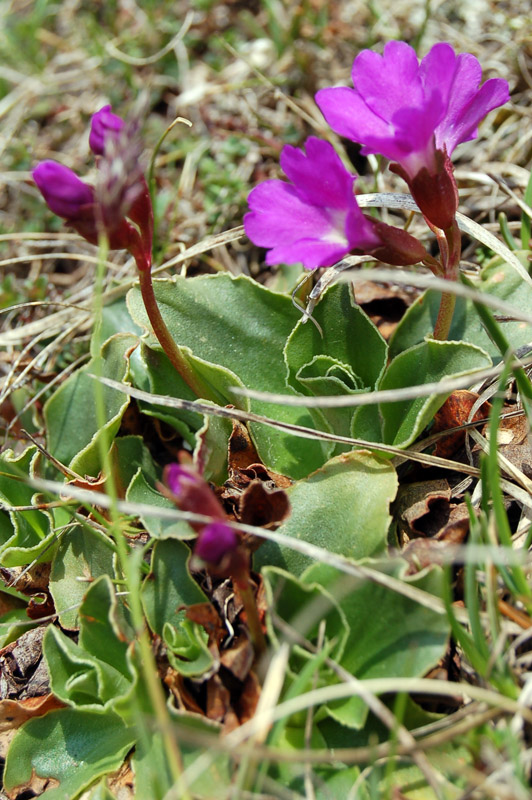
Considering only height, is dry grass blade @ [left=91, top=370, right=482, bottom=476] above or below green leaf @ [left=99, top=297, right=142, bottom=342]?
above

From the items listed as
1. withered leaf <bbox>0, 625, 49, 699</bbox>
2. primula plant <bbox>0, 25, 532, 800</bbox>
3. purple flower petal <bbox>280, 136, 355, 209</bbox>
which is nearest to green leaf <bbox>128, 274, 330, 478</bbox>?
primula plant <bbox>0, 25, 532, 800</bbox>

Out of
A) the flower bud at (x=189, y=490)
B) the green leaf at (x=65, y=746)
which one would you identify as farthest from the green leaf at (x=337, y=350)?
the green leaf at (x=65, y=746)

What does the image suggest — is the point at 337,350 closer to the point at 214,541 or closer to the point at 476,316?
the point at 476,316

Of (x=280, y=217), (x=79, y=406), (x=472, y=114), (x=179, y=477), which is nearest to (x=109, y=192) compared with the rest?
(x=280, y=217)

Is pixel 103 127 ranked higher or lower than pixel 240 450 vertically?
higher

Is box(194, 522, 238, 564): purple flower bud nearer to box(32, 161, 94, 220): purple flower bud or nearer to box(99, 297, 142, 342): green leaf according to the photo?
box(32, 161, 94, 220): purple flower bud

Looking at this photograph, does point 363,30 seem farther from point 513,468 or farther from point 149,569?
point 149,569
